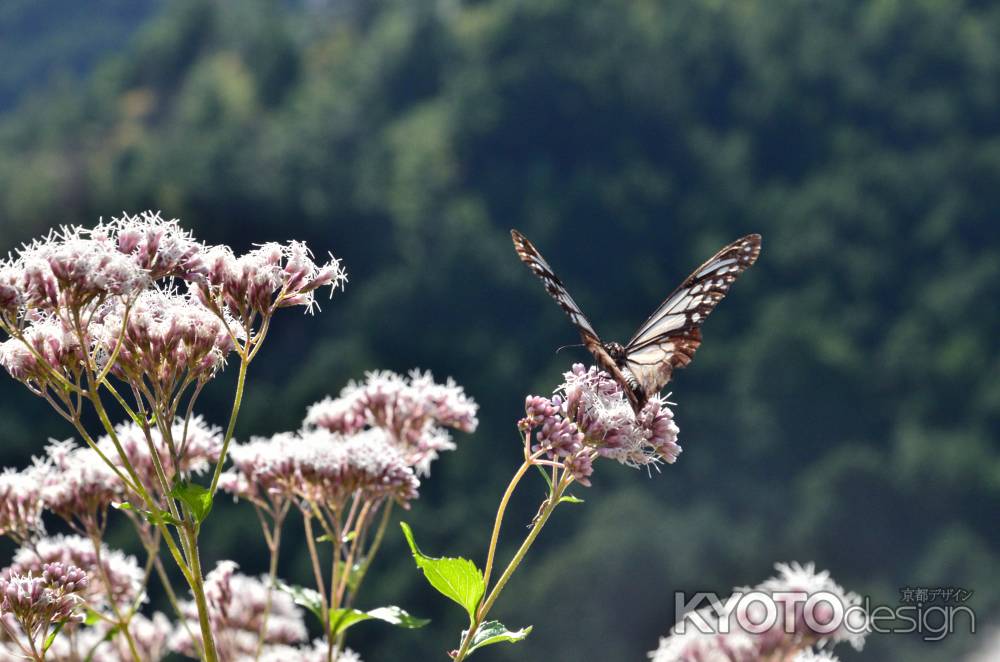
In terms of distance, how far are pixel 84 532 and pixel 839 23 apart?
94.2 meters

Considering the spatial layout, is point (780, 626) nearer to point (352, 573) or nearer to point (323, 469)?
point (352, 573)

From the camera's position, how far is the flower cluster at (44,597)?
278cm

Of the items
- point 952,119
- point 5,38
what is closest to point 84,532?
point 952,119

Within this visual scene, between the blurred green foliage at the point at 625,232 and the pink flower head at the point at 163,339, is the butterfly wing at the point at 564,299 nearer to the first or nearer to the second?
the pink flower head at the point at 163,339

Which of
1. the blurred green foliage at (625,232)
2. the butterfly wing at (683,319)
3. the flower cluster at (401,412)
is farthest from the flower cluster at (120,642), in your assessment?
the blurred green foliage at (625,232)

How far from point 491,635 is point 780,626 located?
0.71m

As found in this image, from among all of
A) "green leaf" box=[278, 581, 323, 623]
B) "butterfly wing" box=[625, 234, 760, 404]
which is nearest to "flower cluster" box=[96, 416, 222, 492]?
"green leaf" box=[278, 581, 323, 623]

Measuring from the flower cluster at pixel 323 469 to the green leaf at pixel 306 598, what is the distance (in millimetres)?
325

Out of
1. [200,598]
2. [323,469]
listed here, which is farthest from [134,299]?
[323,469]

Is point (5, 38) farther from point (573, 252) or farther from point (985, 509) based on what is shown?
point (985, 509)

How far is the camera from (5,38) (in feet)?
437

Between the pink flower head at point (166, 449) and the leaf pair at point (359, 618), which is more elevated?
the pink flower head at point (166, 449)

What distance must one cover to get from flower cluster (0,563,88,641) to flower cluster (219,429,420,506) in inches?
29.4

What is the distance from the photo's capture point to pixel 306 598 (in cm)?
313
